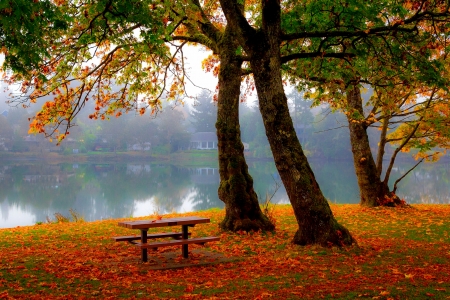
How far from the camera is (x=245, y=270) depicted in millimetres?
6906

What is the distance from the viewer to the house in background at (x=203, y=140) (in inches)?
3041

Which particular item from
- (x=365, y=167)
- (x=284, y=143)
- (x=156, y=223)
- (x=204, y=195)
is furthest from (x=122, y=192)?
(x=156, y=223)

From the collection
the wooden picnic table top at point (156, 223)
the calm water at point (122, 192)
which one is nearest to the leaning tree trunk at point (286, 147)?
the wooden picnic table top at point (156, 223)

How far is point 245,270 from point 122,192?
34414 mm

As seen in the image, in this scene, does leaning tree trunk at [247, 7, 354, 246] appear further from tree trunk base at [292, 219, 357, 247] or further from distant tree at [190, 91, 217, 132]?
distant tree at [190, 91, 217, 132]

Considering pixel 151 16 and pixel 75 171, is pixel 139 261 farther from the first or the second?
pixel 75 171

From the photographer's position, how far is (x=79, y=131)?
72375 millimetres

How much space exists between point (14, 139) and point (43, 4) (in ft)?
225

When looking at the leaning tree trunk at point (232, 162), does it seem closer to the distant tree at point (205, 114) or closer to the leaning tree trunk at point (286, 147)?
the leaning tree trunk at point (286, 147)

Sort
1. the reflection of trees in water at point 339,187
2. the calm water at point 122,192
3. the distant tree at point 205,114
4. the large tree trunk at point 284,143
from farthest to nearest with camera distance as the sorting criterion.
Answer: the distant tree at point 205,114 → the reflection of trees in water at point 339,187 → the calm water at point 122,192 → the large tree trunk at point 284,143

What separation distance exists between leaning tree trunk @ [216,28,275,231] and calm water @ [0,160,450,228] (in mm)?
12838

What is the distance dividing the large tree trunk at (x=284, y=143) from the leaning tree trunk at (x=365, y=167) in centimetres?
749

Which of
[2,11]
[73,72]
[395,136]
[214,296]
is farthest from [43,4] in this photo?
[395,136]

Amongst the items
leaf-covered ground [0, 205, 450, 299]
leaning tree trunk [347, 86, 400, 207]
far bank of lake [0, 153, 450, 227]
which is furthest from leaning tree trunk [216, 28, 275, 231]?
far bank of lake [0, 153, 450, 227]
